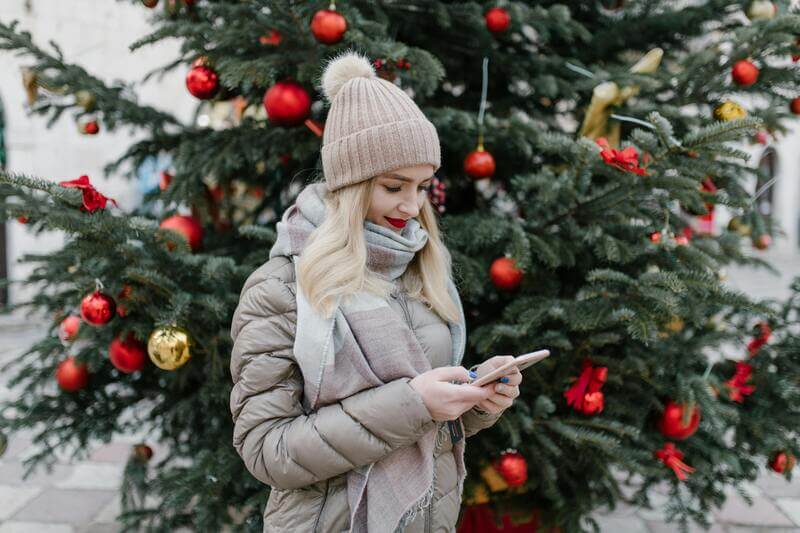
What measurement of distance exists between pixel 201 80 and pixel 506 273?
1.32m

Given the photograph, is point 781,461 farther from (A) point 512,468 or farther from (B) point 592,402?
(A) point 512,468

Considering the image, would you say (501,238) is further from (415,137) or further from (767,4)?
(767,4)

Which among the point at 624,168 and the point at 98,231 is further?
the point at 624,168

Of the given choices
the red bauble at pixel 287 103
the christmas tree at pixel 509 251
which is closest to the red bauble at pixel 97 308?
the christmas tree at pixel 509 251

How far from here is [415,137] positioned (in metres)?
1.55

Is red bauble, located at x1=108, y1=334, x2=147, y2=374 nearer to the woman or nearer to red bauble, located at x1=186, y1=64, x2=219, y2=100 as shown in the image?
the woman

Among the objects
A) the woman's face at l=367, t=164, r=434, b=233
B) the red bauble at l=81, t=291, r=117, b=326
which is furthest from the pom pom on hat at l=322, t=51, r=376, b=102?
the red bauble at l=81, t=291, r=117, b=326

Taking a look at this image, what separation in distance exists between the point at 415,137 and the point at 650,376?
4.76 ft

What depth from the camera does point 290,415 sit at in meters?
1.50

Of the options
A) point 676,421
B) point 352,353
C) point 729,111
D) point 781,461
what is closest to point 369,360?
point 352,353

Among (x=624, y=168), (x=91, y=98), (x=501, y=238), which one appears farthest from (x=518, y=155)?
(x=91, y=98)

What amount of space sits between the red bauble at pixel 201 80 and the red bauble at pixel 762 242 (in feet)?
7.94

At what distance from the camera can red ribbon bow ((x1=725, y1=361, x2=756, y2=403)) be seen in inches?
101

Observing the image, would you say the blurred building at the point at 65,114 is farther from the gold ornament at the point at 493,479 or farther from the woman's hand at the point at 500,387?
the woman's hand at the point at 500,387
